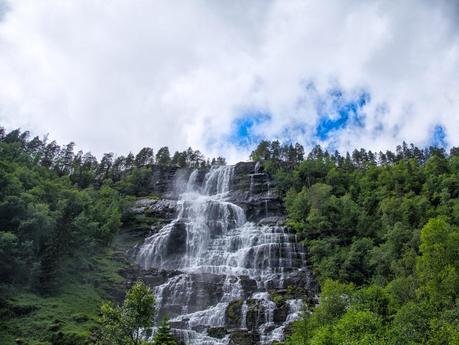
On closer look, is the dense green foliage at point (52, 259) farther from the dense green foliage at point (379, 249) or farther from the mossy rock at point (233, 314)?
the dense green foliage at point (379, 249)

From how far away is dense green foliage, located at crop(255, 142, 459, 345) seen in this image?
37.5m

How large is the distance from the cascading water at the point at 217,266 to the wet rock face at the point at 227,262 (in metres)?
0.13

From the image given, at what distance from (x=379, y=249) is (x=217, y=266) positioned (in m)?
27.1

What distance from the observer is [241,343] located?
163ft

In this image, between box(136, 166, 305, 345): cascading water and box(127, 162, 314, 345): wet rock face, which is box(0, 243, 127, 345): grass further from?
box(136, 166, 305, 345): cascading water

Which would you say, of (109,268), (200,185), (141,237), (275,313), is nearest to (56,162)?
(200,185)

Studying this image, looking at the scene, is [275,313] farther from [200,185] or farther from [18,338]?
[200,185]

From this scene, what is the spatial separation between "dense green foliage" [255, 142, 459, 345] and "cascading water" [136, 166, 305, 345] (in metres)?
6.02

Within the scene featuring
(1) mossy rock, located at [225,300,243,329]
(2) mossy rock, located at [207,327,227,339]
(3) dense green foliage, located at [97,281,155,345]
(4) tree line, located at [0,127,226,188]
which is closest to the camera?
(3) dense green foliage, located at [97,281,155,345]

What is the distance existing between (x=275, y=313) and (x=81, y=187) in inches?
3124

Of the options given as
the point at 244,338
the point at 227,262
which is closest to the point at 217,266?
the point at 227,262

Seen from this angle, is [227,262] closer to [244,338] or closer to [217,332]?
[217,332]

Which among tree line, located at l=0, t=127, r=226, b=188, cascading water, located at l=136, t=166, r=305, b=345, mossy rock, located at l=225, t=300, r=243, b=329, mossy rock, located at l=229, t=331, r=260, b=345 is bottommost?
mossy rock, located at l=229, t=331, r=260, b=345

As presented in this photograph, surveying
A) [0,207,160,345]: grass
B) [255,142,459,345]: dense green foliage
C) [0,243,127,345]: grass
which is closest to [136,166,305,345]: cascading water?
[255,142,459,345]: dense green foliage
